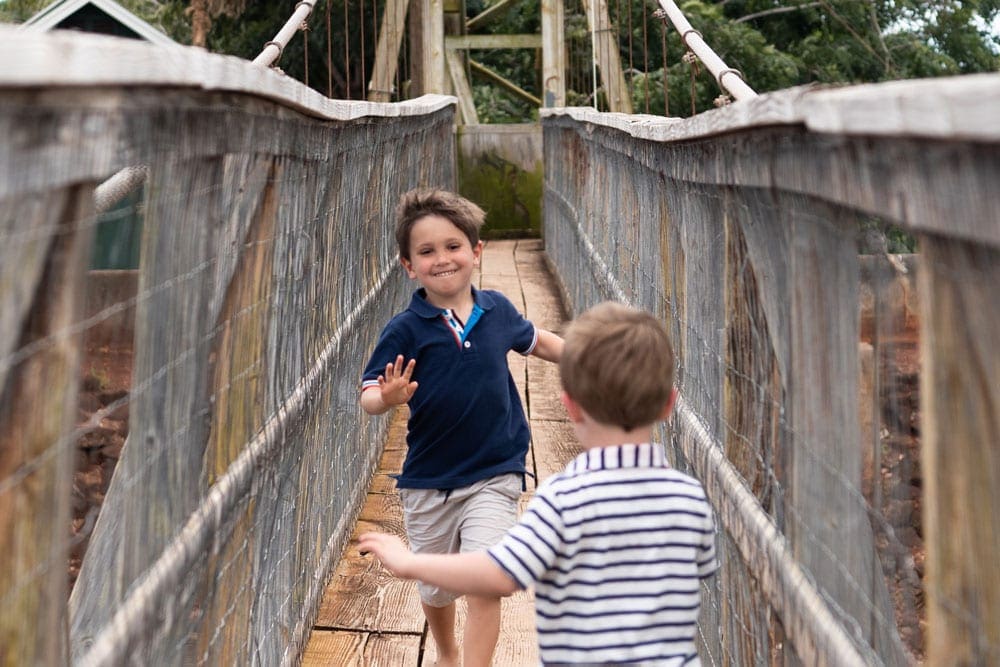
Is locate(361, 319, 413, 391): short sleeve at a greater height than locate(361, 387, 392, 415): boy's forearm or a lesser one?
greater

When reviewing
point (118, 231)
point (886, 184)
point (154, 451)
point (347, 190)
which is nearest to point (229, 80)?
point (118, 231)

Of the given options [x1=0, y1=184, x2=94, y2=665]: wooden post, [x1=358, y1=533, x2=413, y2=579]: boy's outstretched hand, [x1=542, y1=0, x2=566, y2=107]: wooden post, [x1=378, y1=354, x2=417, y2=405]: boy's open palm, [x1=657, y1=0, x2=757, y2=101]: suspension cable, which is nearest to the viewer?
[x1=0, y1=184, x2=94, y2=665]: wooden post

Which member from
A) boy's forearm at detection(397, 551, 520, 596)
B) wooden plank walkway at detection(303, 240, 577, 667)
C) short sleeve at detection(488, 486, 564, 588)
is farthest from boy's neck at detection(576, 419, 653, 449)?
wooden plank walkway at detection(303, 240, 577, 667)

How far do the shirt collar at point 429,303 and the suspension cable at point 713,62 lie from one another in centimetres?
80

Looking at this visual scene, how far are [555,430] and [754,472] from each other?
12.5 feet

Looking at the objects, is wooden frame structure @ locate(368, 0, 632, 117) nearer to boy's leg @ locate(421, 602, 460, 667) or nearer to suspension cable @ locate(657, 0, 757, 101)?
suspension cable @ locate(657, 0, 757, 101)

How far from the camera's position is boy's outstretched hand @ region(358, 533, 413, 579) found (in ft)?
7.27

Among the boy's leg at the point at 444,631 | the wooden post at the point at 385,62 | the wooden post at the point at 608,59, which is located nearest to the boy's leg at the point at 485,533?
the boy's leg at the point at 444,631

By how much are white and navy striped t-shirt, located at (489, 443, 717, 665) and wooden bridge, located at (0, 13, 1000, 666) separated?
0.22 meters

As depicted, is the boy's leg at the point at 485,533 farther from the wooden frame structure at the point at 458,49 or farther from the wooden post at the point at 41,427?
the wooden frame structure at the point at 458,49

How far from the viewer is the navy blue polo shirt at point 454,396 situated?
344 cm

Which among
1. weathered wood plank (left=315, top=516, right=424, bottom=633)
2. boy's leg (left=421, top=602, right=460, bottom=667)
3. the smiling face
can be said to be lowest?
weathered wood plank (left=315, top=516, right=424, bottom=633)

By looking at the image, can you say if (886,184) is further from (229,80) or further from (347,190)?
(347,190)

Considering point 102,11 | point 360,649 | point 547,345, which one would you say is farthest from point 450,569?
point 102,11
